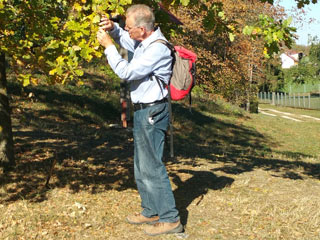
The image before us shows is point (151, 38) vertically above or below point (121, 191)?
above

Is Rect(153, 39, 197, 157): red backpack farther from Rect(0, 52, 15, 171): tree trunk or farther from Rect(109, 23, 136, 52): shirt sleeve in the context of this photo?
Rect(0, 52, 15, 171): tree trunk

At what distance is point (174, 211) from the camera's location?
446 cm

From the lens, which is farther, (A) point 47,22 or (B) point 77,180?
(B) point 77,180

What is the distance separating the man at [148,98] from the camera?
402 centimetres

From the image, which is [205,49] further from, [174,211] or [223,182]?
[174,211]

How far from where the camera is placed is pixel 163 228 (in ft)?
14.6

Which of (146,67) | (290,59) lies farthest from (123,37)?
(290,59)


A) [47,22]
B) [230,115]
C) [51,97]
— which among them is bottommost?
[230,115]

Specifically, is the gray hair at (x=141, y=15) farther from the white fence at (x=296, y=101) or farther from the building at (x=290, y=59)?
the building at (x=290, y=59)

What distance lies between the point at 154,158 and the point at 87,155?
12.7ft

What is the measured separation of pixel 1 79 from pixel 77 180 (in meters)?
1.99

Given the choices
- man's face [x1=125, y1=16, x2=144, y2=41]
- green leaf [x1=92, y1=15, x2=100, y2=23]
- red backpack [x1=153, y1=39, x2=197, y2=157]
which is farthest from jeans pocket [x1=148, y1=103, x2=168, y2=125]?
green leaf [x1=92, y1=15, x2=100, y2=23]

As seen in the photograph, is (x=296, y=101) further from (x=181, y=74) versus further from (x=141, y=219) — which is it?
(x=181, y=74)

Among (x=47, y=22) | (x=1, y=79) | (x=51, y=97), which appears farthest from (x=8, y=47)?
(x=51, y=97)
